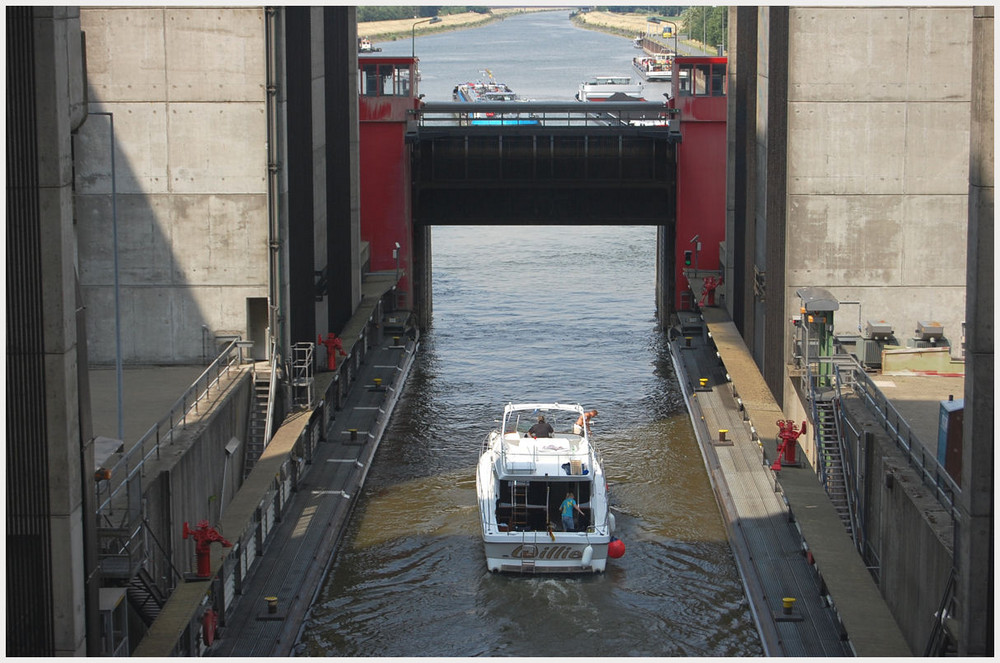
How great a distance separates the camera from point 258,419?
99.3 feet

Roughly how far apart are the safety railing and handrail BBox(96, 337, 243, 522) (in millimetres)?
10658

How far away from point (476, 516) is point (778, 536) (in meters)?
6.11

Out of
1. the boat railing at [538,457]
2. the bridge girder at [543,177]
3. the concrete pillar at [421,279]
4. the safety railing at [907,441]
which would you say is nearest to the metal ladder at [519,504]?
the boat railing at [538,457]

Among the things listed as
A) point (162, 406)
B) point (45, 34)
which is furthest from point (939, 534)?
point (162, 406)

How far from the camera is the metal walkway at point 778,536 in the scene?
20844mm

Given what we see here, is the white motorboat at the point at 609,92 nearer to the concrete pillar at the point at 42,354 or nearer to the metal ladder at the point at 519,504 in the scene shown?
the metal ladder at the point at 519,504

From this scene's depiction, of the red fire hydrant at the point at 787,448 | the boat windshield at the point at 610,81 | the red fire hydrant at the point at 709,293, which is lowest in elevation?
the red fire hydrant at the point at 787,448

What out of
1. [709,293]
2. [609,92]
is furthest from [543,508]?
[609,92]

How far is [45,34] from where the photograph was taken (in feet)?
51.0

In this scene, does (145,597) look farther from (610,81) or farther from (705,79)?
(610,81)

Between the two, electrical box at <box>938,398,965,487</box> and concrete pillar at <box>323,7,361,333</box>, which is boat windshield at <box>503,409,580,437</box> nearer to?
concrete pillar at <box>323,7,361,333</box>

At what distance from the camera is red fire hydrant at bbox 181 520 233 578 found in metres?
21.5

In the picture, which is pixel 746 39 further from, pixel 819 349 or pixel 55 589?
pixel 55 589

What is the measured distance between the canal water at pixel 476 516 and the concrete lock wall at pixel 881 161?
5.41 m
